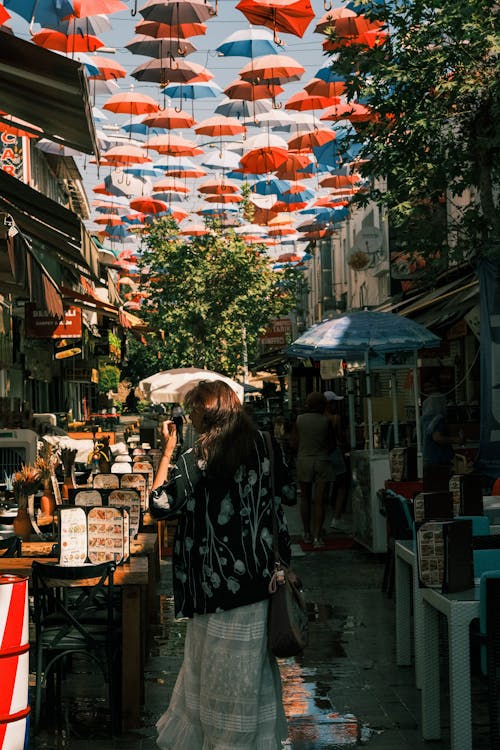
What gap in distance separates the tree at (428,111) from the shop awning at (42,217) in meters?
4.30

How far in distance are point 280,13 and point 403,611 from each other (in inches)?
361

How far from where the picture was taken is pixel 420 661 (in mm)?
6539

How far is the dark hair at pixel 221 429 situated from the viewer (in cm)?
494

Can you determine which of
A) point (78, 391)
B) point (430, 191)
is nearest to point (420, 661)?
point (430, 191)

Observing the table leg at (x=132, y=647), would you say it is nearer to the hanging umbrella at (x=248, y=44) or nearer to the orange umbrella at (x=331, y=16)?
the orange umbrella at (x=331, y=16)

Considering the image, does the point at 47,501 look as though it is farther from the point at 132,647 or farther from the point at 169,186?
the point at 169,186

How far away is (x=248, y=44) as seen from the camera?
57.5 feet

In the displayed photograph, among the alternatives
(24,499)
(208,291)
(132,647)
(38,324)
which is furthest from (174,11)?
(208,291)

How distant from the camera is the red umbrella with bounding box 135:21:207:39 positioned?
50.9 ft

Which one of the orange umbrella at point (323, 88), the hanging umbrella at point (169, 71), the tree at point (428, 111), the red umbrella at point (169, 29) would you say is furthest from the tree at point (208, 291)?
the tree at point (428, 111)

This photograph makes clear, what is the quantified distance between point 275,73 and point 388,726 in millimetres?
13055

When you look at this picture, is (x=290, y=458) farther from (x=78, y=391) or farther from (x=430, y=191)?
(x=78, y=391)

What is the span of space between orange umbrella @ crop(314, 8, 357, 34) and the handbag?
10911 millimetres

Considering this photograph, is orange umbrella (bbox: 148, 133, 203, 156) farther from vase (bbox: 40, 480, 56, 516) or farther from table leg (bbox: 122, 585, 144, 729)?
table leg (bbox: 122, 585, 144, 729)
